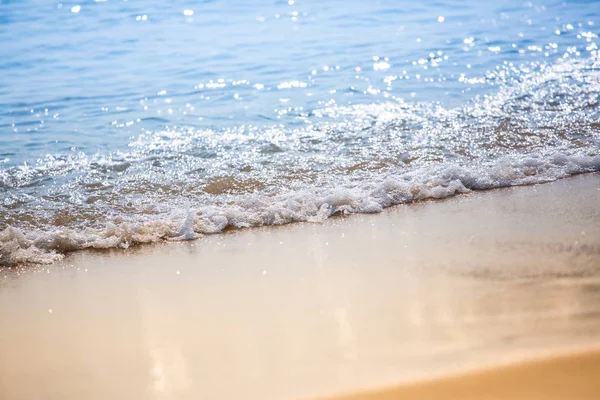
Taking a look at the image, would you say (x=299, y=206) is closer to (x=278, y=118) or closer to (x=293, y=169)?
(x=293, y=169)

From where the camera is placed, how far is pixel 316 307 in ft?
10.1

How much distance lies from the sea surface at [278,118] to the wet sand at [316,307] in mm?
406

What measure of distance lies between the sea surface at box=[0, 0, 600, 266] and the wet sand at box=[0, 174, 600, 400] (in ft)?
1.33

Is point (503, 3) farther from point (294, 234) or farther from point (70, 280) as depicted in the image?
point (70, 280)

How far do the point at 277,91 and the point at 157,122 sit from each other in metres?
1.59

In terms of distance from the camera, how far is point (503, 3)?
12758mm

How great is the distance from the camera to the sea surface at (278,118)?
14.9 feet

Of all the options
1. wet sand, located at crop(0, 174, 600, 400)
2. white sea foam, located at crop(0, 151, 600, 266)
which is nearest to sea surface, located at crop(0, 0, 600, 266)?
white sea foam, located at crop(0, 151, 600, 266)

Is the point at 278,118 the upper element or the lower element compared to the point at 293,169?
upper

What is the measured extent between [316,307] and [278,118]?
3786 mm

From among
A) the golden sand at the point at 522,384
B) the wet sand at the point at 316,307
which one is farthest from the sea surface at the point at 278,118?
the golden sand at the point at 522,384

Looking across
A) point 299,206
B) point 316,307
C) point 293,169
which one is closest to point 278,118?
point 293,169

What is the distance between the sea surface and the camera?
4.55m

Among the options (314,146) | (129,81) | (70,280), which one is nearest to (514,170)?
(314,146)
